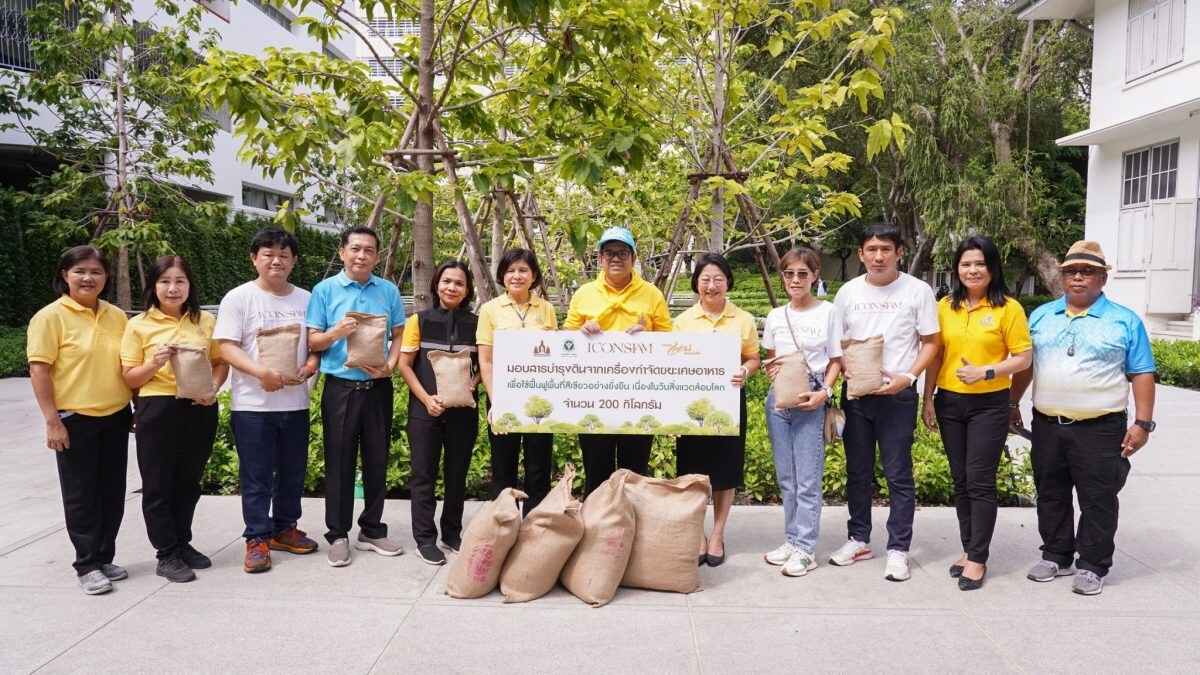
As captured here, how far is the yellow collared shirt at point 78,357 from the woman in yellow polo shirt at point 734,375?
2.82m

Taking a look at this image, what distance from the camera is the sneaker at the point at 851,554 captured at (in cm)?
445

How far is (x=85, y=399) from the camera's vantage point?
3.93 meters

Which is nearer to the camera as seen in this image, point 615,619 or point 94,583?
point 615,619

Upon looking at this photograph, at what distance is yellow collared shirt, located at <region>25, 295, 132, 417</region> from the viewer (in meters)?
3.85

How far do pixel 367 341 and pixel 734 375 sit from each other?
189cm

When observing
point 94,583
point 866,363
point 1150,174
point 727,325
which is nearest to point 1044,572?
point 866,363

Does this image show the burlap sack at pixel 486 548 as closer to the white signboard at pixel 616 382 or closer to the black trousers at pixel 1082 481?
the white signboard at pixel 616 382

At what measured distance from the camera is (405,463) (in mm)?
5797

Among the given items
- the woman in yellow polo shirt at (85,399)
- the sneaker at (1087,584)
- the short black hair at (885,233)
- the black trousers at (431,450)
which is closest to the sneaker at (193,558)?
the woman in yellow polo shirt at (85,399)

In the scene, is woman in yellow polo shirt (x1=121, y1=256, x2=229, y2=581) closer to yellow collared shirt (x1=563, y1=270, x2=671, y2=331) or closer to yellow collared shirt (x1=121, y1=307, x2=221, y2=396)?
yellow collared shirt (x1=121, y1=307, x2=221, y2=396)

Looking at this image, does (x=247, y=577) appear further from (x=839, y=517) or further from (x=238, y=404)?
(x=839, y=517)

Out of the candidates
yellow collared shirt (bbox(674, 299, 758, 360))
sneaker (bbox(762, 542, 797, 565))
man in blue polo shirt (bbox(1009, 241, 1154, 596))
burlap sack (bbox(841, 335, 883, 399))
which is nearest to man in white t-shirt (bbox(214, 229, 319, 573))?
yellow collared shirt (bbox(674, 299, 758, 360))

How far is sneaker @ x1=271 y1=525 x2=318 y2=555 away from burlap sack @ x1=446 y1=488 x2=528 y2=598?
1091mm

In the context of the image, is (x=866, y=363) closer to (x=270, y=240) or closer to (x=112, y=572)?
(x=270, y=240)
